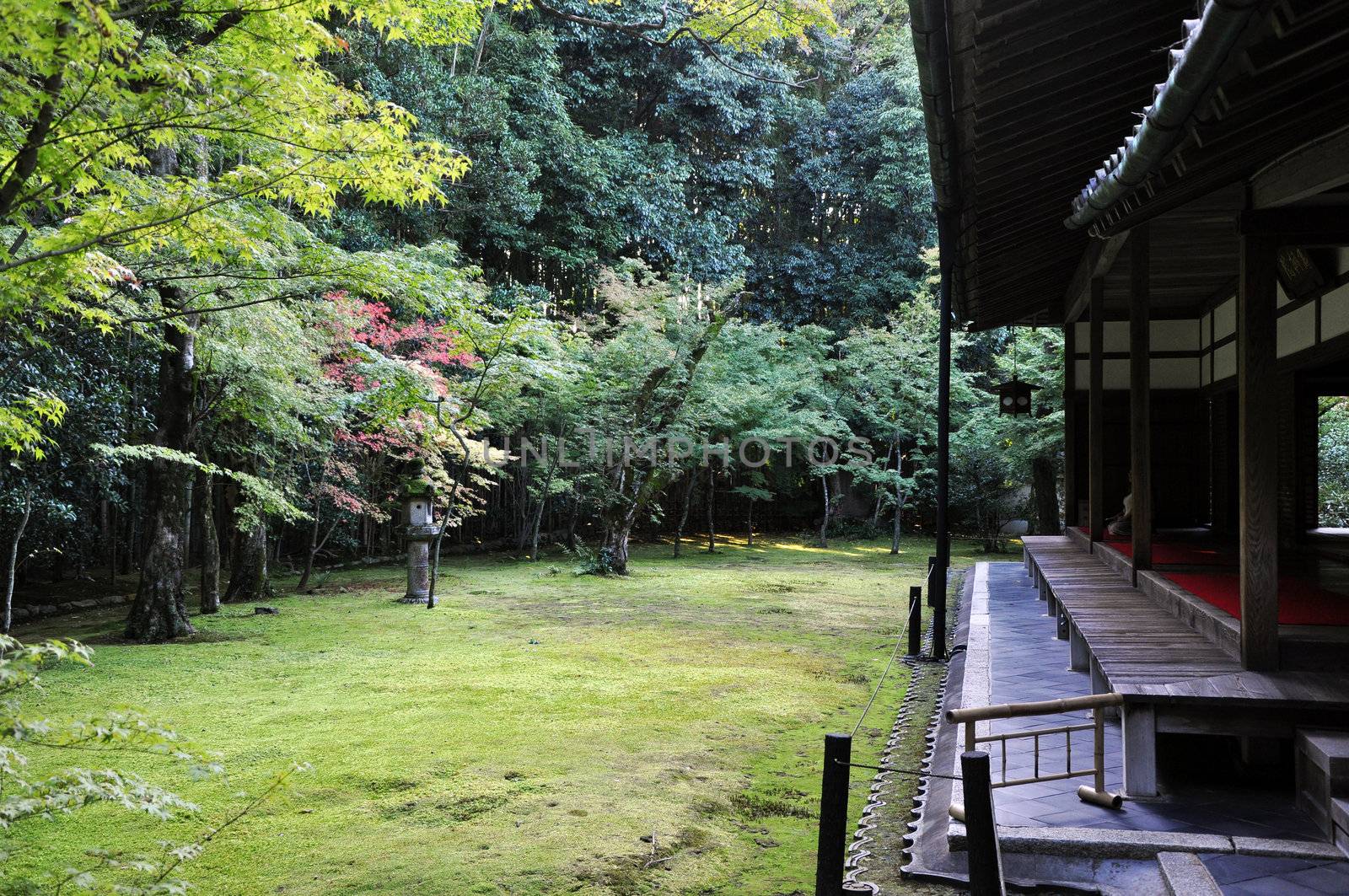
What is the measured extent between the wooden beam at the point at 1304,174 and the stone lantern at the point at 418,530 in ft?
32.9

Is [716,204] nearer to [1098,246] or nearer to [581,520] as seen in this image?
[581,520]

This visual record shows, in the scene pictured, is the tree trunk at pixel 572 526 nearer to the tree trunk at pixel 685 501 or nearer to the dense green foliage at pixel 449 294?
the dense green foliage at pixel 449 294

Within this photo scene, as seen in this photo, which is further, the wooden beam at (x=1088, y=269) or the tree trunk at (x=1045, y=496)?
the tree trunk at (x=1045, y=496)

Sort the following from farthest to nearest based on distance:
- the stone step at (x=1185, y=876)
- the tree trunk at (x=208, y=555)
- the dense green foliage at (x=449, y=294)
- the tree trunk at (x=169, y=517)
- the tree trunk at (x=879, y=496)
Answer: the tree trunk at (x=879, y=496)
the tree trunk at (x=208, y=555)
the tree trunk at (x=169, y=517)
the dense green foliage at (x=449, y=294)
the stone step at (x=1185, y=876)

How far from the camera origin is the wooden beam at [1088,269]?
22.8 feet

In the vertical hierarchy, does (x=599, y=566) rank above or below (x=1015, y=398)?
below

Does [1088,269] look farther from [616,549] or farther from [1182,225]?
[616,549]

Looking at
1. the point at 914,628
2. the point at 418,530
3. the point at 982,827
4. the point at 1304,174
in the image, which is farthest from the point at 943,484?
the point at 418,530

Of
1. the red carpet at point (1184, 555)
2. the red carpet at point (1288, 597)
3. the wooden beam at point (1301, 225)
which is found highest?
the wooden beam at point (1301, 225)

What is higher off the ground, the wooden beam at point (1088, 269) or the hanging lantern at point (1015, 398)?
the wooden beam at point (1088, 269)

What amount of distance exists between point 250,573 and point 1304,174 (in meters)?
12.0

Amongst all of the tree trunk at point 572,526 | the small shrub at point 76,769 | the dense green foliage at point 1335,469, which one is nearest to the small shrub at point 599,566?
the tree trunk at point 572,526

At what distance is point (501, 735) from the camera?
5895mm

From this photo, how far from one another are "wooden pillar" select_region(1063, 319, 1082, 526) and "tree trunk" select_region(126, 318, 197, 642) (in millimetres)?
9291
